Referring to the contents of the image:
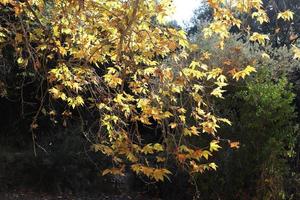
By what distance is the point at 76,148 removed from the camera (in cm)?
972

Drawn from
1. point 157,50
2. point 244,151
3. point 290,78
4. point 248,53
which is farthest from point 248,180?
point 157,50

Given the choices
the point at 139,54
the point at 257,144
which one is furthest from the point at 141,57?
the point at 257,144

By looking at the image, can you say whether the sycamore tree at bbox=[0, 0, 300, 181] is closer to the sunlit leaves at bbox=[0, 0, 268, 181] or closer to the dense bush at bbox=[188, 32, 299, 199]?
the sunlit leaves at bbox=[0, 0, 268, 181]

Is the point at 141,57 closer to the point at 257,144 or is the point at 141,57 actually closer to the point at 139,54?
the point at 139,54

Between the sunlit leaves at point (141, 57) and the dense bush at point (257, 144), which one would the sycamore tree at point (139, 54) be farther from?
the dense bush at point (257, 144)

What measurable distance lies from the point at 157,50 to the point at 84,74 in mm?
1036

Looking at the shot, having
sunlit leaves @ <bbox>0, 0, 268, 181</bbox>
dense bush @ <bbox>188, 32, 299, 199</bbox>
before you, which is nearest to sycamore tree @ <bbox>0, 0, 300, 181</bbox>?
sunlit leaves @ <bbox>0, 0, 268, 181</bbox>

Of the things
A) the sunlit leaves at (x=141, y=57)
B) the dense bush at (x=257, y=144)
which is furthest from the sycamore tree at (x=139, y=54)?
the dense bush at (x=257, y=144)

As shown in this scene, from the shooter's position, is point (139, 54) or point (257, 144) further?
point (257, 144)

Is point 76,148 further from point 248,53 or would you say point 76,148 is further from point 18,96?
point 248,53

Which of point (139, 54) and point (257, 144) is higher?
point (139, 54)

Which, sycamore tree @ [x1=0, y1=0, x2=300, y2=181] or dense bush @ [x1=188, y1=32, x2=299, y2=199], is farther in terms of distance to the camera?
dense bush @ [x1=188, y1=32, x2=299, y2=199]

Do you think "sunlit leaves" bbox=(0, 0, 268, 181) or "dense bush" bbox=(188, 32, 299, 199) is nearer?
"sunlit leaves" bbox=(0, 0, 268, 181)

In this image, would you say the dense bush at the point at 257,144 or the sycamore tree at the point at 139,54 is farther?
the dense bush at the point at 257,144
